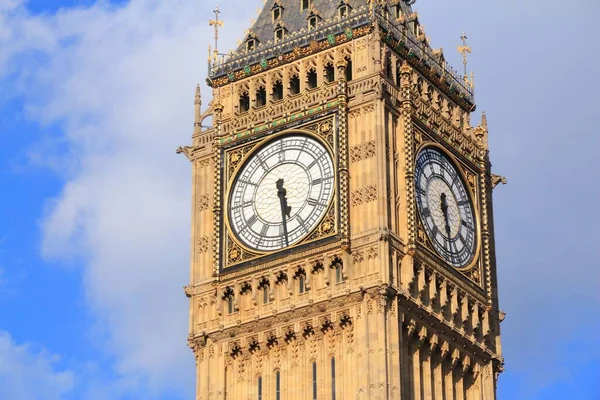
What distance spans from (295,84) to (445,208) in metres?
6.74

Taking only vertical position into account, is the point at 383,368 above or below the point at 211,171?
below

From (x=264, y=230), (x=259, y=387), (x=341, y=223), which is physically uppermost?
(x=264, y=230)

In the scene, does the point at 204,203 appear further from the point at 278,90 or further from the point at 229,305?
the point at 278,90

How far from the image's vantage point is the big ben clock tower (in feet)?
227

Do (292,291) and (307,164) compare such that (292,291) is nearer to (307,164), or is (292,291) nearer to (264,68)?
(307,164)

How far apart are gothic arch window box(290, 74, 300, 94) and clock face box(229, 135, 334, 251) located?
7.56 feet

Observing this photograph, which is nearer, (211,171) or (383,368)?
(383,368)

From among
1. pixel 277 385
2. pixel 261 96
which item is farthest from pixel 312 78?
pixel 277 385

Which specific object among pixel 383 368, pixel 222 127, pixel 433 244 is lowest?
pixel 383 368

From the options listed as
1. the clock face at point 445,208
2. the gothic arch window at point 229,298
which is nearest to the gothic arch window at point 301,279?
the gothic arch window at point 229,298

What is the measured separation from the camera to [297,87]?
74500 mm

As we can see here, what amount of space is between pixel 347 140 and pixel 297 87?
Result: 4.14 metres

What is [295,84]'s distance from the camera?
74562 millimetres

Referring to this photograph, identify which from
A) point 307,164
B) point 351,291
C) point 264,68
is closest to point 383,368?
point 351,291
